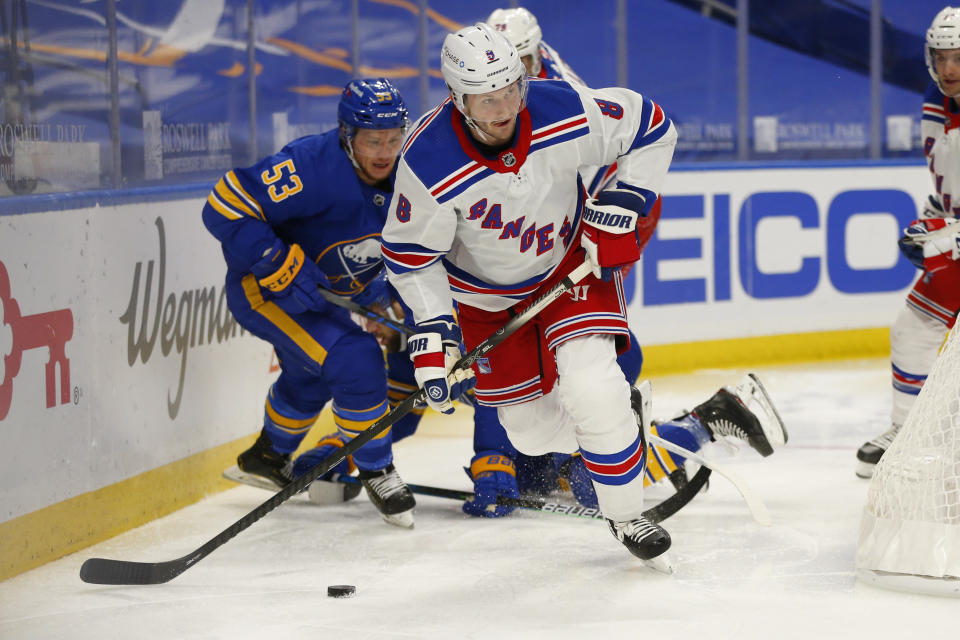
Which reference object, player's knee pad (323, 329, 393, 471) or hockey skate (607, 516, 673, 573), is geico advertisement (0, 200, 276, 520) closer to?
player's knee pad (323, 329, 393, 471)

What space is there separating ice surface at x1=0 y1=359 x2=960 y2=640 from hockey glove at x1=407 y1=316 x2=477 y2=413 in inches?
16.9

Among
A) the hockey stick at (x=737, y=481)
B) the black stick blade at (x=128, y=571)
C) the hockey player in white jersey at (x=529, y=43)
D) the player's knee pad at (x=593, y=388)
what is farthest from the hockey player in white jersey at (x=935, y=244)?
the black stick blade at (x=128, y=571)

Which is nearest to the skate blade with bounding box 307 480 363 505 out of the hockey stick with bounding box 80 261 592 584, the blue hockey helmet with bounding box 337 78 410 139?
the hockey stick with bounding box 80 261 592 584

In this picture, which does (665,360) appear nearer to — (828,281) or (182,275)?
(828,281)

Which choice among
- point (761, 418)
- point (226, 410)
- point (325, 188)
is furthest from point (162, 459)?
point (761, 418)

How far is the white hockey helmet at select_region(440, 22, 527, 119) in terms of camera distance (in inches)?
104

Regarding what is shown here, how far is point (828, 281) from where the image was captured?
605 centimetres

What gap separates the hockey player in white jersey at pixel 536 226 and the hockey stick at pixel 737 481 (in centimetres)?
54

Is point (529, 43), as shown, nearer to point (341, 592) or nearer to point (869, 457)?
point (869, 457)

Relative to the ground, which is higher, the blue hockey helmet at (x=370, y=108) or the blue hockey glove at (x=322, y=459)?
the blue hockey helmet at (x=370, y=108)

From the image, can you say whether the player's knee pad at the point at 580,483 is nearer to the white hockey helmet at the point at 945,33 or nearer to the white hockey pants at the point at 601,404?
the white hockey pants at the point at 601,404

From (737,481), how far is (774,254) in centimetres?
281

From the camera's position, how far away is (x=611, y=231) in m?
2.77

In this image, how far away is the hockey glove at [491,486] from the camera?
345 centimetres
